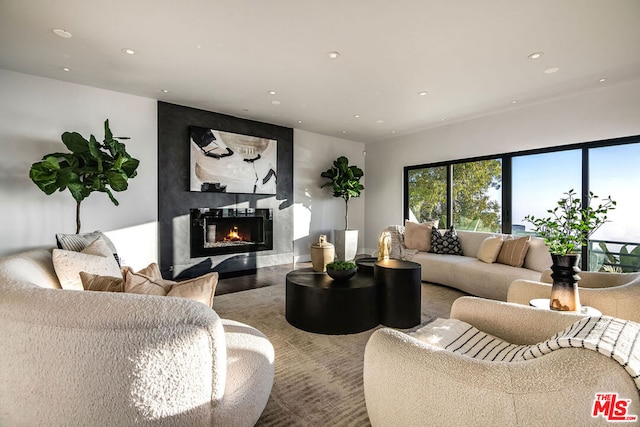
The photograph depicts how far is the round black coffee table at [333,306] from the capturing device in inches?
105

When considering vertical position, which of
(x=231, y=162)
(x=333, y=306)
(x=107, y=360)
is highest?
(x=231, y=162)

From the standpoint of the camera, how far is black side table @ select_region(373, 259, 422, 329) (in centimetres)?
285

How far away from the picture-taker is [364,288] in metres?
2.72

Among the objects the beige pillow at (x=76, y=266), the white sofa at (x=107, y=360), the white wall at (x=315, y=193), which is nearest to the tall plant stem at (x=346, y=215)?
the white wall at (x=315, y=193)

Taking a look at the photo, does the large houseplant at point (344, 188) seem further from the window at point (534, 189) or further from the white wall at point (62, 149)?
the white wall at point (62, 149)

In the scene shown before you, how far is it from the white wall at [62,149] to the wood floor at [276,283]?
1.28 metres

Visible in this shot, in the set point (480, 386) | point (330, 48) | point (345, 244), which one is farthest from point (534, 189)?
point (480, 386)

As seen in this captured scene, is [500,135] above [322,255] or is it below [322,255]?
above

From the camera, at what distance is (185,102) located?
14.9 feet

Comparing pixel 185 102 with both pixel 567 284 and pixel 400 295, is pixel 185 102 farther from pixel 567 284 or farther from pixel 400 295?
pixel 567 284

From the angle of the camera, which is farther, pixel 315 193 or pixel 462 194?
pixel 315 193

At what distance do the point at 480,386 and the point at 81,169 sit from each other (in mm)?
4103

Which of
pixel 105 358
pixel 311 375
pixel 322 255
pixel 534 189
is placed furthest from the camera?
pixel 534 189

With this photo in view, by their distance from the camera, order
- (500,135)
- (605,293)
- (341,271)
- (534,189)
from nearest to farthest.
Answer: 1. (605,293)
2. (341,271)
3. (534,189)
4. (500,135)
